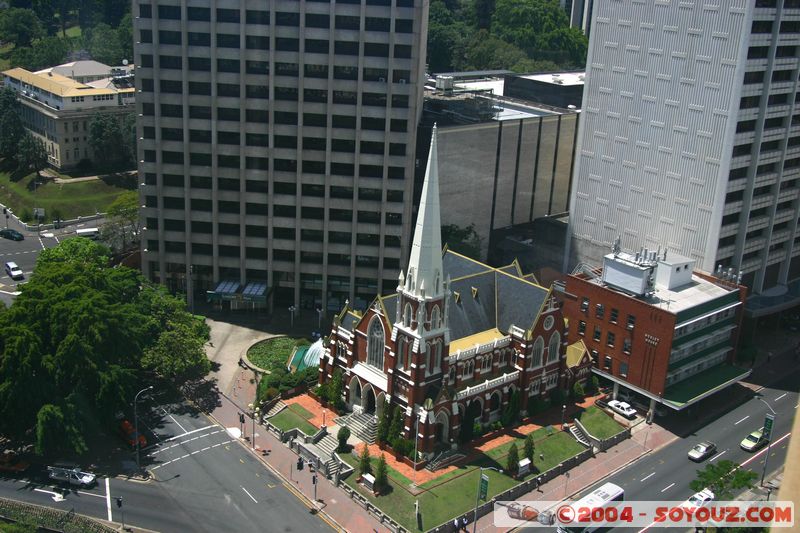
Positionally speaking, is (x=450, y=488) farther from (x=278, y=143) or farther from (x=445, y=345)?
(x=278, y=143)

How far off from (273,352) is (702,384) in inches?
2373

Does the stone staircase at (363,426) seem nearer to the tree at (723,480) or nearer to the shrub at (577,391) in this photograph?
the shrub at (577,391)

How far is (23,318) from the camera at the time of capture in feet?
312

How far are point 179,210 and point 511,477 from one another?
6957cm

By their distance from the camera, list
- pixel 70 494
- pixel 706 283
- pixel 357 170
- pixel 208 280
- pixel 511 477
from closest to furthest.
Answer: pixel 70 494
pixel 511 477
pixel 706 283
pixel 357 170
pixel 208 280

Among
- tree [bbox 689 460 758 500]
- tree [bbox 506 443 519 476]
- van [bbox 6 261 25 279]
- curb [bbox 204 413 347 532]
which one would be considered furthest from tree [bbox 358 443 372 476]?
van [bbox 6 261 25 279]

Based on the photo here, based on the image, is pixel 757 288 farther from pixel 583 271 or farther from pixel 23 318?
pixel 23 318

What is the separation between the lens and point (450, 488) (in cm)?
9012

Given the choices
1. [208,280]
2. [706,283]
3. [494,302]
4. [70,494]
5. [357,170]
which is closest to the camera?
[70,494]

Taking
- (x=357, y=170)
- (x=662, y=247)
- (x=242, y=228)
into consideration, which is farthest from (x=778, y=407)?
(x=242, y=228)

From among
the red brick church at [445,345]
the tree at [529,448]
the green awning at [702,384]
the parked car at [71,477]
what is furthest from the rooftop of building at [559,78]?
the parked car at [71,477]

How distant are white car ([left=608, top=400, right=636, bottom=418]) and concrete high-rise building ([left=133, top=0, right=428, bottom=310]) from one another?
40.3m

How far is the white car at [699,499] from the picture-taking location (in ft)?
292

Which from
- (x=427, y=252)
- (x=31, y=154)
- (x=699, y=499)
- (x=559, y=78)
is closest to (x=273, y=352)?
(x=427, y=252)
